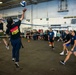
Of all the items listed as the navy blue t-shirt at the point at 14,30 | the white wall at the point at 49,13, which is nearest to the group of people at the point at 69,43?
the navy blue t-shirt at the point at 14,30

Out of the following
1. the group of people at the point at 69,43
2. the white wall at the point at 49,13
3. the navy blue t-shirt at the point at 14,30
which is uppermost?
the white wall at the point at 49,13

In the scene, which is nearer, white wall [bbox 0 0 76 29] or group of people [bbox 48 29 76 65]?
group of people [bbox 48 29 76 65]

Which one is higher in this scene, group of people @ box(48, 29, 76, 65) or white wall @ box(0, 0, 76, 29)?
white wall @ box(0, 0, 76, 29)

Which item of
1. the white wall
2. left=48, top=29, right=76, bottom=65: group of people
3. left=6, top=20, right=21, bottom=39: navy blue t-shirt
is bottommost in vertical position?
left=48, top=29, right=76, bottom=65: group of people

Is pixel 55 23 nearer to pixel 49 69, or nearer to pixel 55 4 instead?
pixel 55 4

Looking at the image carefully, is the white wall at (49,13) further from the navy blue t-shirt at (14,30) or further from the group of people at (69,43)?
the navy blue t-shirt at (14,30)

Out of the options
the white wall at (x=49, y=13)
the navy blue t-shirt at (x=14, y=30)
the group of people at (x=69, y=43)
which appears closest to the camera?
the navy blue t-shirt at (x=14, y=30)

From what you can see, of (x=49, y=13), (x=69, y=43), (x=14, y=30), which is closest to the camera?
(x=14, y=30)

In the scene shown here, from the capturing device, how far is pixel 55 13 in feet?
56.5

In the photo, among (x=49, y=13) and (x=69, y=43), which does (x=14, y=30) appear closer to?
(x=69, y=43)

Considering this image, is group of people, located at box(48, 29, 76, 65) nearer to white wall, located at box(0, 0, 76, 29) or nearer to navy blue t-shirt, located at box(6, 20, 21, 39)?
navy blue t-shirt, located at box(6, 20, 21, 39)

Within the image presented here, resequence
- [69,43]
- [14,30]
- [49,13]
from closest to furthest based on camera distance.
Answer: [14,30] → [69,43] → [49,13]

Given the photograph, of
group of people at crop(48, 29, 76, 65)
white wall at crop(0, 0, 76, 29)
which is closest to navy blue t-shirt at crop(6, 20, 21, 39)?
group of people at crop(48, 29, 76, 65)

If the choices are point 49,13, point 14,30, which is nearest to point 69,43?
point 14,30
